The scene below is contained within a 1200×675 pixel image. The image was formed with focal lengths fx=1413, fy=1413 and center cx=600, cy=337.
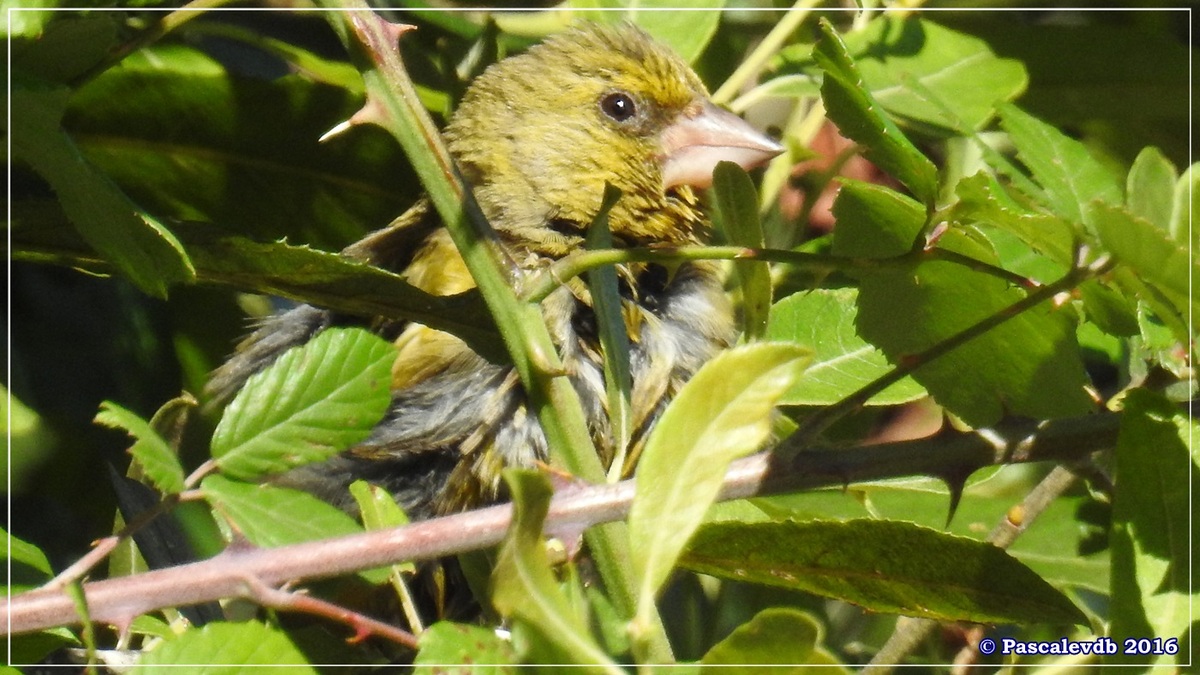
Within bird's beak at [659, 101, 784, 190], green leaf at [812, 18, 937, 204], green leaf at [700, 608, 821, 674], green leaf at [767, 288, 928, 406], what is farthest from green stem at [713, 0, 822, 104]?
green leaf at [700, 608, 821, 674]

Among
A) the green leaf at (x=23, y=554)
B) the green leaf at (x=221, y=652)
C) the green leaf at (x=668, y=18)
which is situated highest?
the green leaf at (x=668, y=18)

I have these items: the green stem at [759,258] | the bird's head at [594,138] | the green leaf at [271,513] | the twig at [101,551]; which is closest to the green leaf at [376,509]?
the green leaf at [271,513]

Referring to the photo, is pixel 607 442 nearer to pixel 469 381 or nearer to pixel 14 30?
pixel 469 381

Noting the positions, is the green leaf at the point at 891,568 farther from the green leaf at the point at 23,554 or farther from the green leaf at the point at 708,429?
the green leaf at the point at 23,554

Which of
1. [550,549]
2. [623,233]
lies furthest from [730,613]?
[550,549]

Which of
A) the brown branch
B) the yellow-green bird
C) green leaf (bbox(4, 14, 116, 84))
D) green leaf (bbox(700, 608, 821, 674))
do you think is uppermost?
A: green leaf (bbox(4, 14, 116, 84))

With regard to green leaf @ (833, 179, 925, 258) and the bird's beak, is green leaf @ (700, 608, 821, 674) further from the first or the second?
the bird's beak
